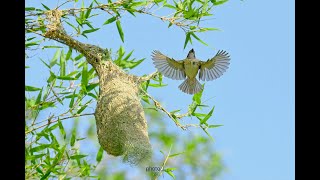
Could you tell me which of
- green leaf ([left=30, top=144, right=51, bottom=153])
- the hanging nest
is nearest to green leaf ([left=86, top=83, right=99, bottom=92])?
the hanging nest

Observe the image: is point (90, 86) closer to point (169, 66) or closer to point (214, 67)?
point (169, 66)

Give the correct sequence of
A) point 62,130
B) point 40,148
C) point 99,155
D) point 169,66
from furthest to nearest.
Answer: point 99,155, point 62,130, point 169,66, point 40,148

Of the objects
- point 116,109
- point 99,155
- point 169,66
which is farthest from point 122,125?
point 99,155

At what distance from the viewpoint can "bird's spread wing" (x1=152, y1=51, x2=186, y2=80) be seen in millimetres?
3465

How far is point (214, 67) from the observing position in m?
3.40

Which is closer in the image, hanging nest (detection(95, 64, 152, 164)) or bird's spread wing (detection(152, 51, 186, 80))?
hanging nest (detection(95, 64, 152, 164))

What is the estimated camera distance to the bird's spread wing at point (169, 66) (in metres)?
3.46

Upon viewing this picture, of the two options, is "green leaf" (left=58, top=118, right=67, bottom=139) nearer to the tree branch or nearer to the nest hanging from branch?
the nest hanging from branch

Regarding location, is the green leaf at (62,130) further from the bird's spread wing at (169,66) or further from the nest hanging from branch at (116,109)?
the bird's spread wing at (169,66)

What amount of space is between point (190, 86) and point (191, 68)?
0.32ft

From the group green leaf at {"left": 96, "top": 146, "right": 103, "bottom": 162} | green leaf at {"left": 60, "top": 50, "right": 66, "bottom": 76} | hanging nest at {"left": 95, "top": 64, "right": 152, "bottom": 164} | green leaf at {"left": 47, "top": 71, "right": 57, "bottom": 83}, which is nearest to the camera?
hanging nest at {"left": 95, "top": 64, "right": 152, "bottom": 164}

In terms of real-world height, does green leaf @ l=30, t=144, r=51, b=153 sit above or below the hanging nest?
below

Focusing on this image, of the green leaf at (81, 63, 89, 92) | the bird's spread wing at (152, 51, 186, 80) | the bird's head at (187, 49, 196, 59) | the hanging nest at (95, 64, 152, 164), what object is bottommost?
the hanging nest at (95, 64, 152, 164)
